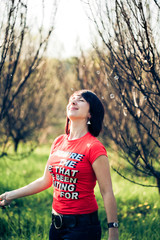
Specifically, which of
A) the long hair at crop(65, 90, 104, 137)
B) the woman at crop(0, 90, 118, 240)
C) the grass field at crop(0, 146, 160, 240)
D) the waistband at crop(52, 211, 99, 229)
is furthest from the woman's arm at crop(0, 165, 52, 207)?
the grass field at crop(0, 146, 160, 240)

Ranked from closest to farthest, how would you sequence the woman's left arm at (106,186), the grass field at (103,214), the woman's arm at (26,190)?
the woman's left arm at (106,186) → the woman's arm at (26,190) → the grass field at (103,214)

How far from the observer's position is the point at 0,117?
129 inches

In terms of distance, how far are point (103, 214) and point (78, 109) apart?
267cm

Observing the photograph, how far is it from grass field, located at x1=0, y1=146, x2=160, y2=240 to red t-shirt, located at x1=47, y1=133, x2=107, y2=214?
133 cm

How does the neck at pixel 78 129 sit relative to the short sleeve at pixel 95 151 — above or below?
above

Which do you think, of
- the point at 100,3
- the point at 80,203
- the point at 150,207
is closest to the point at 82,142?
the point at 80,203

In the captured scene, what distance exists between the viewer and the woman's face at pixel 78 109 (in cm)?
207

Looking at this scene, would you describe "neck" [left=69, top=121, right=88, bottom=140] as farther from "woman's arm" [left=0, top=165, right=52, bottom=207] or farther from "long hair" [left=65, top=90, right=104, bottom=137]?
"woman's arm" [left=0, top=165, right=52, bottom=207]

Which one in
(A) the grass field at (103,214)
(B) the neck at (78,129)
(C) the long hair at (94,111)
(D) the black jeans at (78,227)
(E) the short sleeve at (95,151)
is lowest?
(A) the grass field at (103,214)

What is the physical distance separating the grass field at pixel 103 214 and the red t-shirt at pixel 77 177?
52.3 inches

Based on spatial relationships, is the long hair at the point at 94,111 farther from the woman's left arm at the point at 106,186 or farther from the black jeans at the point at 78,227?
the black jeans at the point at 78,227

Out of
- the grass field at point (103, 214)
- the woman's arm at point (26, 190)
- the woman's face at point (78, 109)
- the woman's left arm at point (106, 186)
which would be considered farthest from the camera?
the grass field at point (103, 214)

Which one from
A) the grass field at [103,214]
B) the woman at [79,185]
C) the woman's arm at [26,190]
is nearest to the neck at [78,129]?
the woman at [79,185]

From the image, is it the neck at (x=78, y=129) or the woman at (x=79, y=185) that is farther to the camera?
the neck at (x=78, y=129)
